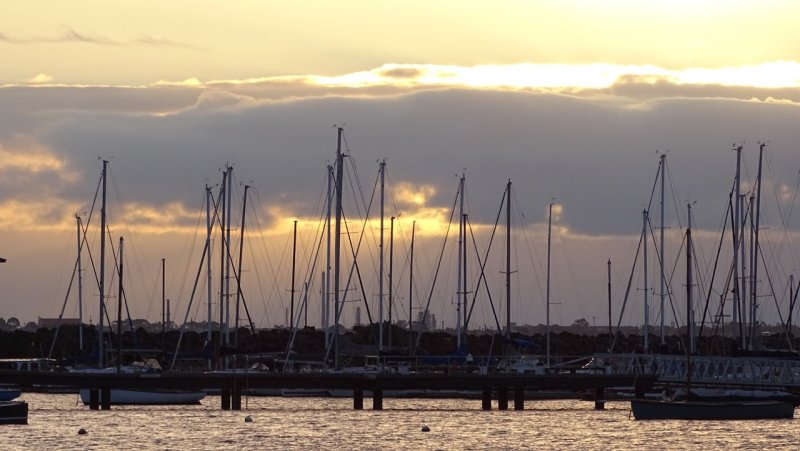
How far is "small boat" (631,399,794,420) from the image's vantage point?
277 ft

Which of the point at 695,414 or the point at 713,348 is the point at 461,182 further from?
the point at 695,414

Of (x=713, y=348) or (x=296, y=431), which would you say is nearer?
(x=296, y=431)

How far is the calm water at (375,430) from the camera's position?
76625 mm

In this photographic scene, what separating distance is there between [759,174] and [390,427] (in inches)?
1270

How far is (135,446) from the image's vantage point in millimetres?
75312

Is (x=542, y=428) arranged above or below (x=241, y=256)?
below

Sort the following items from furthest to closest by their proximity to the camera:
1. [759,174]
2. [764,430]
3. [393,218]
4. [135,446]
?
[393,218], [759,174], [764,430], [135,446]

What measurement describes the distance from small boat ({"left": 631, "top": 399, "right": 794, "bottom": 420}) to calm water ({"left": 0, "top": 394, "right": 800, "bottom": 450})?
0.54 m

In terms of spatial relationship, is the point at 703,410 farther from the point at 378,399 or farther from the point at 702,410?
the point at 378,399

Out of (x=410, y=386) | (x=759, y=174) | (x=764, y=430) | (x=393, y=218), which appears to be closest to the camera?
(x=764, y=430)

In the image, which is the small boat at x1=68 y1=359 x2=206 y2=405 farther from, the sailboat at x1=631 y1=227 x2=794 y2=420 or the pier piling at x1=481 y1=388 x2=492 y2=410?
the sailboat at x1=631 y1=227 x2=794 y2=420

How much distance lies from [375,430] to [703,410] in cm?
1593

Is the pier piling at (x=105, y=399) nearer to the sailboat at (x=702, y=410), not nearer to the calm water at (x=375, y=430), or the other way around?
the calm water at (x=375, y=430)

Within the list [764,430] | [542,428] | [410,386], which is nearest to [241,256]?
[410,386]
